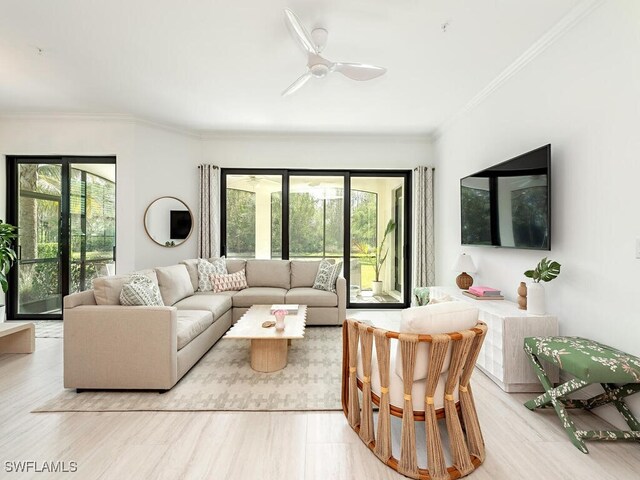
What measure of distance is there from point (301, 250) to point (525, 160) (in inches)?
132

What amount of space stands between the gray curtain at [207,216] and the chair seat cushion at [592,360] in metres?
4.30

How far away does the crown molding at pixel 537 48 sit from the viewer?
2.16 metres

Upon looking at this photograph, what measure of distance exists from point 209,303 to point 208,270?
982 millimetres

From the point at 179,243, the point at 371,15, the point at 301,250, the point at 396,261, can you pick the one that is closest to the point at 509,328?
the point at 371,15

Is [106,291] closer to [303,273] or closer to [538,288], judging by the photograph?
[303,273]

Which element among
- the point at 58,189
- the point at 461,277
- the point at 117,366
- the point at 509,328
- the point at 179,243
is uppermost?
the point at 58,189

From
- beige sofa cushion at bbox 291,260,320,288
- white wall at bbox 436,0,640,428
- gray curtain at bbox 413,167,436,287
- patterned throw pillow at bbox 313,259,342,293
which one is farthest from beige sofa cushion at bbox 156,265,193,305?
white wall at bbox 436,0,640,428

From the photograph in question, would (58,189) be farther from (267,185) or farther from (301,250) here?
(301,250)

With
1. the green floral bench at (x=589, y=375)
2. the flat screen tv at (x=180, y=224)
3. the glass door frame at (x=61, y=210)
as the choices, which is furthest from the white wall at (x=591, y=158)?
the glass door frame at (x=61, y=210)

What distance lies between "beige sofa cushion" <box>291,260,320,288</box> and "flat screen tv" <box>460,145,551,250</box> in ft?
7.18

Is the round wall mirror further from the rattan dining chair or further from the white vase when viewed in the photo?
the white vase

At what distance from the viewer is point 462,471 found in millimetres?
1566

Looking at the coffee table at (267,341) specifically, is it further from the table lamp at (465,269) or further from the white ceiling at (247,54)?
the white ceiling at (247,54)

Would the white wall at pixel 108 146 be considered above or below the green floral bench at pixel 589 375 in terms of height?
above
